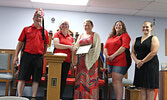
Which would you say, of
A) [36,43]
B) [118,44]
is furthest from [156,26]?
[36,43]

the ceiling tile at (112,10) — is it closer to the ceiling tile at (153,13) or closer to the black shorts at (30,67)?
the ceiling tile at (153,13)

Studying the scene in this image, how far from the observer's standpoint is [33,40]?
2355 mm

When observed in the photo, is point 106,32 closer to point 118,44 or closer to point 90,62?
point 118,44

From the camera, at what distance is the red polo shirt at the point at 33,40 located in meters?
2.33

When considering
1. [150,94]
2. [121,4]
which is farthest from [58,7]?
[150,94]

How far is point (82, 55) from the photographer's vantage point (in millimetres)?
2596

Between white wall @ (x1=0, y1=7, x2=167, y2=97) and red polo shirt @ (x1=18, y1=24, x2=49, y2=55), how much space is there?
1.92 m

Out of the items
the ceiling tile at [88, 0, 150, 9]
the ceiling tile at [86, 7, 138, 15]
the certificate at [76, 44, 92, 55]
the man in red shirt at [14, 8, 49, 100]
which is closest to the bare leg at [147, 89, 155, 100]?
the certificate at [76, 44, 92, 55]

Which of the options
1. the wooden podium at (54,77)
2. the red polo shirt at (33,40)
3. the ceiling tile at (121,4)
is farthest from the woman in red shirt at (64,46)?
the ceiling tile at (121,4)

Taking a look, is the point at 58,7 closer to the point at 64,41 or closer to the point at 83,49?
the point at 64,41

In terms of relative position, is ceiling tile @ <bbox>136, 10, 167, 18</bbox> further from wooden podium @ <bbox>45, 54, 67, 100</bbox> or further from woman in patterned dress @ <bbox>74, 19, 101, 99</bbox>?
wooden podium @ <bbox>45, 54, 67, 100</bbox>

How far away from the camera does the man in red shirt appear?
7.48ft

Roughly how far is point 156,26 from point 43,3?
9.68ft

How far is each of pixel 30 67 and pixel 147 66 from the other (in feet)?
5.18
